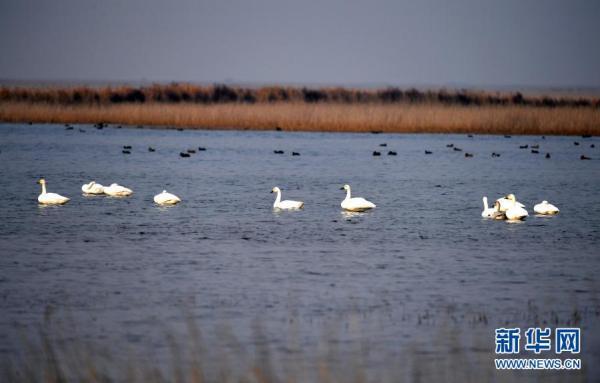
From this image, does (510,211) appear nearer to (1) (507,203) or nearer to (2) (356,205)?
(1) (507,203)

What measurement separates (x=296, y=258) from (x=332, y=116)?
99.6 ft

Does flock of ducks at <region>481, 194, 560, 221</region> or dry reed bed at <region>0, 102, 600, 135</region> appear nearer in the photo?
flock of ducks at <region>481, 194, 560, 221</region>

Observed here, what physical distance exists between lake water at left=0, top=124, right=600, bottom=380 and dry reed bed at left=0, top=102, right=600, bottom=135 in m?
12.1

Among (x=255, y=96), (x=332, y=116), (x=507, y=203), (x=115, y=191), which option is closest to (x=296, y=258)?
(x=507, y=203)

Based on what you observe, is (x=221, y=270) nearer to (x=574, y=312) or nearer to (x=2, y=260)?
(x=2, y=260)

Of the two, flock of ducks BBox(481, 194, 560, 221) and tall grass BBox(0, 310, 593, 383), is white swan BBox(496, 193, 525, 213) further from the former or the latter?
tall grass BBox(0, 310, 593, 383)

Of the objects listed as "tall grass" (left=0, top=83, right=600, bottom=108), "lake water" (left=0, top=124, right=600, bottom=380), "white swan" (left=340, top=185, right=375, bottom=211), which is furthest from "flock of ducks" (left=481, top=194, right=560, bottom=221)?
"tall grass" (left=0, top=83, right=600, bottom=108)

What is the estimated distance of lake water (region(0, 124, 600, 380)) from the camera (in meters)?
10.9

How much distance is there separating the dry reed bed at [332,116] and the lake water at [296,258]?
12.1 metres

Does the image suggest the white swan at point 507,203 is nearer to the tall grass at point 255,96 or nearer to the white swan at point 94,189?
the white swan at point 94,189

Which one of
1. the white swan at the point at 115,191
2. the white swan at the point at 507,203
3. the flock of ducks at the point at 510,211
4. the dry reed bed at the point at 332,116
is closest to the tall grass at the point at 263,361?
the flock of ducks at the point at 510,211

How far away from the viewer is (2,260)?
14.4 meters

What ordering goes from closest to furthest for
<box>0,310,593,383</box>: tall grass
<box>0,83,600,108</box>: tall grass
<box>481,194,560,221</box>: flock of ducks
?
<box>0,310,593,383</box>: tall grass < <box>481,194,560,221</box>: flock of ducks < <box>0,83,600,108</box>: tall grass

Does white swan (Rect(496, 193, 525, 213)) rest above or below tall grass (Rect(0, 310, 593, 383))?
below
